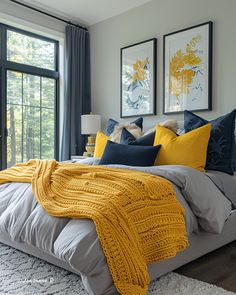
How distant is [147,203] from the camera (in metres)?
1.77

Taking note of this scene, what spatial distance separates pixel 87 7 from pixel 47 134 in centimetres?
178

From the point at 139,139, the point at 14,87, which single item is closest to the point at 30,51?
the point at 14,87

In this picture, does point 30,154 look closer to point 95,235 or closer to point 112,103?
point 112,103

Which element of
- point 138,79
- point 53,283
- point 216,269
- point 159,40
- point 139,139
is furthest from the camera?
point 138,79

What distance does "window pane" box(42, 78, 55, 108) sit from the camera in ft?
15.1

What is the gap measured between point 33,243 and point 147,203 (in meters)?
0.66

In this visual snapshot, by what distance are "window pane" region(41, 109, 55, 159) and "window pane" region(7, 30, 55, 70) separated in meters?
0.66

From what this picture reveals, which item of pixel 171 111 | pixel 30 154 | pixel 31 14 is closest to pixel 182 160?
pixel 171 111

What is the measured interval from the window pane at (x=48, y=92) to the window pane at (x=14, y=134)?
430mm

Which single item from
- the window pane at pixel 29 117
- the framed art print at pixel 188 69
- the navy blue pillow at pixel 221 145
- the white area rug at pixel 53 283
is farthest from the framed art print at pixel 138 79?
the white area rug at pixel 53 283

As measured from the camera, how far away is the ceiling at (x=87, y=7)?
411cm

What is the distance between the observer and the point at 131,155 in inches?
106

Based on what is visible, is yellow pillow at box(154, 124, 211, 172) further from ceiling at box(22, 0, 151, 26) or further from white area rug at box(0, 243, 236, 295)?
ceiling at box(22, 0, 151, 26)

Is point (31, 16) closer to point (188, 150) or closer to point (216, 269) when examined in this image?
point (188, 150)
